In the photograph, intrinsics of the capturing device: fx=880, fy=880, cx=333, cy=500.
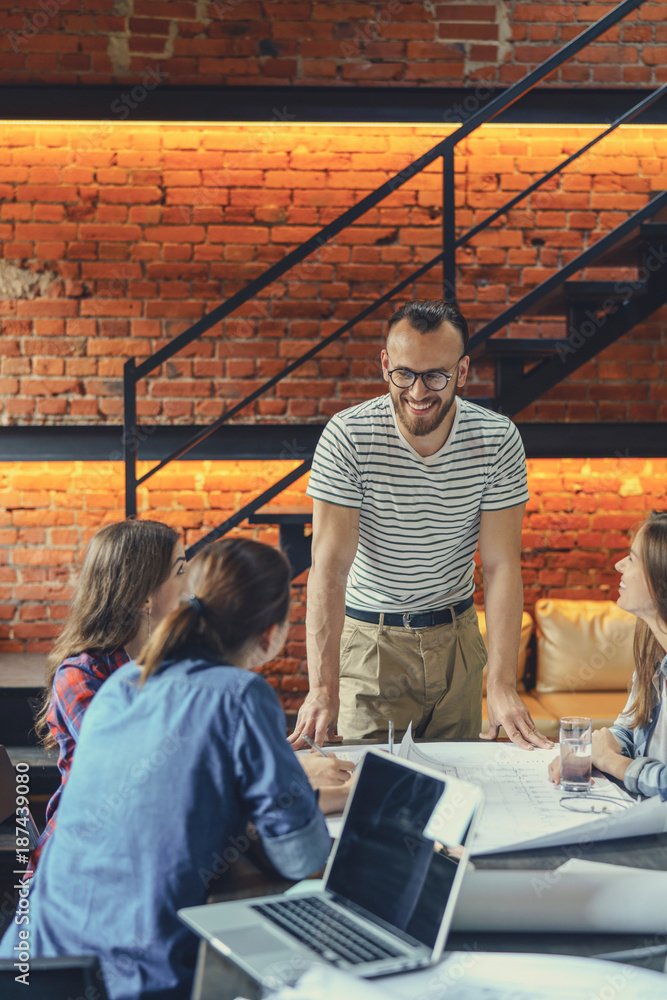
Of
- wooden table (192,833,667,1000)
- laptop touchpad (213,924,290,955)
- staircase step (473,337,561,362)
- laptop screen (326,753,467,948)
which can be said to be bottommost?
wooden table (192,833,667,1000)

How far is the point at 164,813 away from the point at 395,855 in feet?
0.88

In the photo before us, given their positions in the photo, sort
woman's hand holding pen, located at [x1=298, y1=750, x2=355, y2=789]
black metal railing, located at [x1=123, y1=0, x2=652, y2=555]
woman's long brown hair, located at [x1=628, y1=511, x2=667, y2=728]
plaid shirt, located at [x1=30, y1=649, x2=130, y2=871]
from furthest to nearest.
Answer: black metal railing, located at [x1=123, y1=0, x2=652, y2=555], woman's long brown hair, located at [x1=628, y1=511, x2=667, y2=728], plaid shirt, located at [x1=30, y1=649, x2=130, y2=871], woman's hand holding pen, located at [x1=298, y1=750, x2=355, y2=789]

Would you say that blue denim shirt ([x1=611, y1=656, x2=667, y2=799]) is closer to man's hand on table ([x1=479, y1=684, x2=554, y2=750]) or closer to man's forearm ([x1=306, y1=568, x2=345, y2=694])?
man's hand on table ([x1=479, y1=684, x2=554, y2=750])

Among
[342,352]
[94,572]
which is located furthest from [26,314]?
[94,572]

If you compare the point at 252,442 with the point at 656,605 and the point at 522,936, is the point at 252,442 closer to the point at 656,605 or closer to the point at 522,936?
the point at 656,605

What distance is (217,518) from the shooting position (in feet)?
12.7

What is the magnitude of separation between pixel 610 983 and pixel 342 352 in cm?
322

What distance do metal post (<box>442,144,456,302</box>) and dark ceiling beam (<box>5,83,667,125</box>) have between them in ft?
2.54

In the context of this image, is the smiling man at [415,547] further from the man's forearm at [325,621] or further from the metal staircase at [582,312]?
the metal staircase at [582,312]

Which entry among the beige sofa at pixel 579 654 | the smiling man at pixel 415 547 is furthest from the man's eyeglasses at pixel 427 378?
the beige sofa at pixel 579 654

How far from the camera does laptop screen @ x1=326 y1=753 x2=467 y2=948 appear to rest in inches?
36.0

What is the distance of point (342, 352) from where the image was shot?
3.82m

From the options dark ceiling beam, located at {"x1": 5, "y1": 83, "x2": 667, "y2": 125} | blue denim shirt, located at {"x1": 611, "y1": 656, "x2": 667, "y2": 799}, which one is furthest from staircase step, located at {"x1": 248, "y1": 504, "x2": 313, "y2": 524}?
dark ceiling beam, located at {"x1": 5, "y1": 83, "x2": 667, "y2": 125}

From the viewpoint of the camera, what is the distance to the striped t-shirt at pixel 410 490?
1883mm
